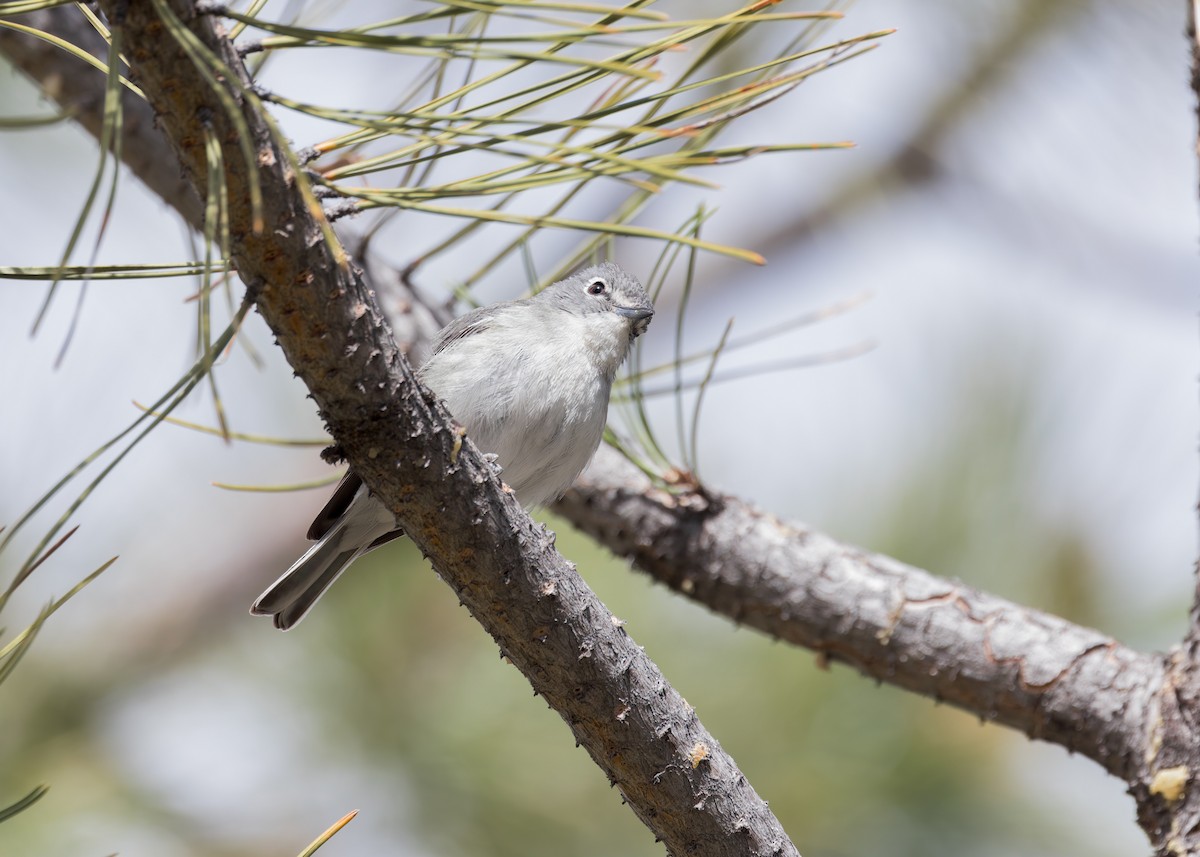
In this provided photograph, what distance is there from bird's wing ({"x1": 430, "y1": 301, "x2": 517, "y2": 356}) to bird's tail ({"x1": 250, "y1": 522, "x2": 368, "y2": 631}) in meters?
0.61

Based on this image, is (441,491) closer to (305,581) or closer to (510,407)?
(510,407)

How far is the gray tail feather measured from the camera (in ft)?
10.7

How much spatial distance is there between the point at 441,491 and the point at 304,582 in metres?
1.63

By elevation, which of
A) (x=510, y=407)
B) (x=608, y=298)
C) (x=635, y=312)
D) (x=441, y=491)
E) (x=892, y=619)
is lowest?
(x=892, y=619)

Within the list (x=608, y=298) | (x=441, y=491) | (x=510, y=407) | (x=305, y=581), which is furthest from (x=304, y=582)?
(x=441, y=491)

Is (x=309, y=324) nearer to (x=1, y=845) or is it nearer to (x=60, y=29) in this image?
(x=60, y=29)

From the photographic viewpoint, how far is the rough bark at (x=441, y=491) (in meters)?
1.48

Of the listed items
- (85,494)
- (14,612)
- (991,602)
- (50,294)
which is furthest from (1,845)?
(991,602)

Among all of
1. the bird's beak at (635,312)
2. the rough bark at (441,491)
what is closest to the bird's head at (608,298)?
the bird's beak at (635,312)

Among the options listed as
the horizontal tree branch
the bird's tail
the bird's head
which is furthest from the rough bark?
the bird's head

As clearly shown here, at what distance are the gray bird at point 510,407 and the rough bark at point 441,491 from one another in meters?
1.00

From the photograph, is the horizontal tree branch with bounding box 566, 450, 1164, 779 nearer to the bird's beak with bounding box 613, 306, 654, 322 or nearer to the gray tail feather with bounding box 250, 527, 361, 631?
the bird's beak with bounding box 613, 306, 654, 322

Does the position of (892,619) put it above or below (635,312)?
below

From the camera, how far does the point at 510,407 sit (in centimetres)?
310
